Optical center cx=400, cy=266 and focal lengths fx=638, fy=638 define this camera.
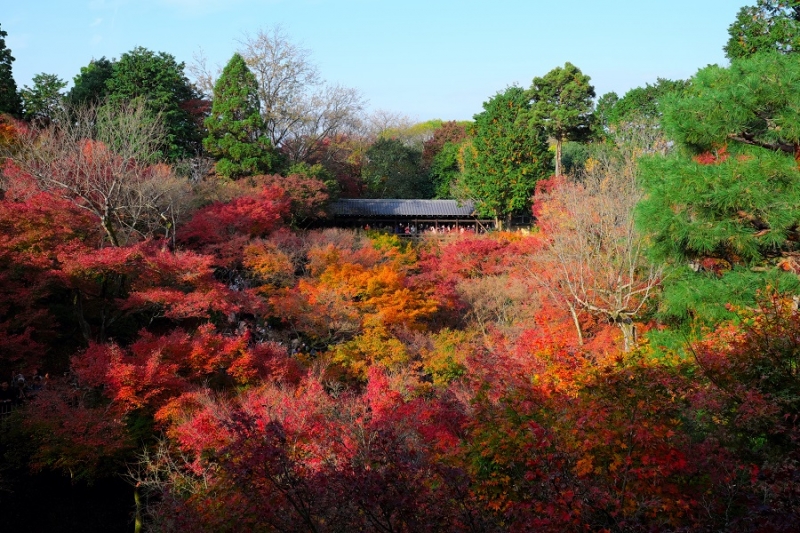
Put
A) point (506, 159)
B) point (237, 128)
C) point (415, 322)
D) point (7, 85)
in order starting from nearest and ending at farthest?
point (415, 322)
point (7, 85)
point (237, 128)
point (506, 159)

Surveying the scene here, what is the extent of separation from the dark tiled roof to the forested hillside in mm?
1901

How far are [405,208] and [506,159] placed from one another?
5679mm

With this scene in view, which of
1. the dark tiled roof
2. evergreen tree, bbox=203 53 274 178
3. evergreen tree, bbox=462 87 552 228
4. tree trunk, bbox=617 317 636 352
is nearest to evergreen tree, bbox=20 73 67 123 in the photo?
evergreen tree, bbox=203 53 274 178

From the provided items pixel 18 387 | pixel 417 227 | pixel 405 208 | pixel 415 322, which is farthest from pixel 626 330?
pixel 405 208

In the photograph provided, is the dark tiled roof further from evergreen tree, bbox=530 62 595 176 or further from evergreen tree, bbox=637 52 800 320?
evergreen tree, bbox=637 52 800 320

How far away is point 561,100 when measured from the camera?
3003cm

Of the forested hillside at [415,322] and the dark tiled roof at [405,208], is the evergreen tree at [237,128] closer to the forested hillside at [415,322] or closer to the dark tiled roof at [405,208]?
the forested hillside at [415,322]

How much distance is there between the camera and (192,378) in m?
13.0

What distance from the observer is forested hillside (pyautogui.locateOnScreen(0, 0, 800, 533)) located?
553cm

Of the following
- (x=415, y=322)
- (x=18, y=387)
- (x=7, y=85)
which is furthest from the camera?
(x=7, y=85)

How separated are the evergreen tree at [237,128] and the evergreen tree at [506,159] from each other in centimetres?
891

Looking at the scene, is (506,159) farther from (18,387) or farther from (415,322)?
(18,387)

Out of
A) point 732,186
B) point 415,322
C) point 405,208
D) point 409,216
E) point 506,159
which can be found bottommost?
point 415,322

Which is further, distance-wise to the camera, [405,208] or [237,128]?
[405,208]
